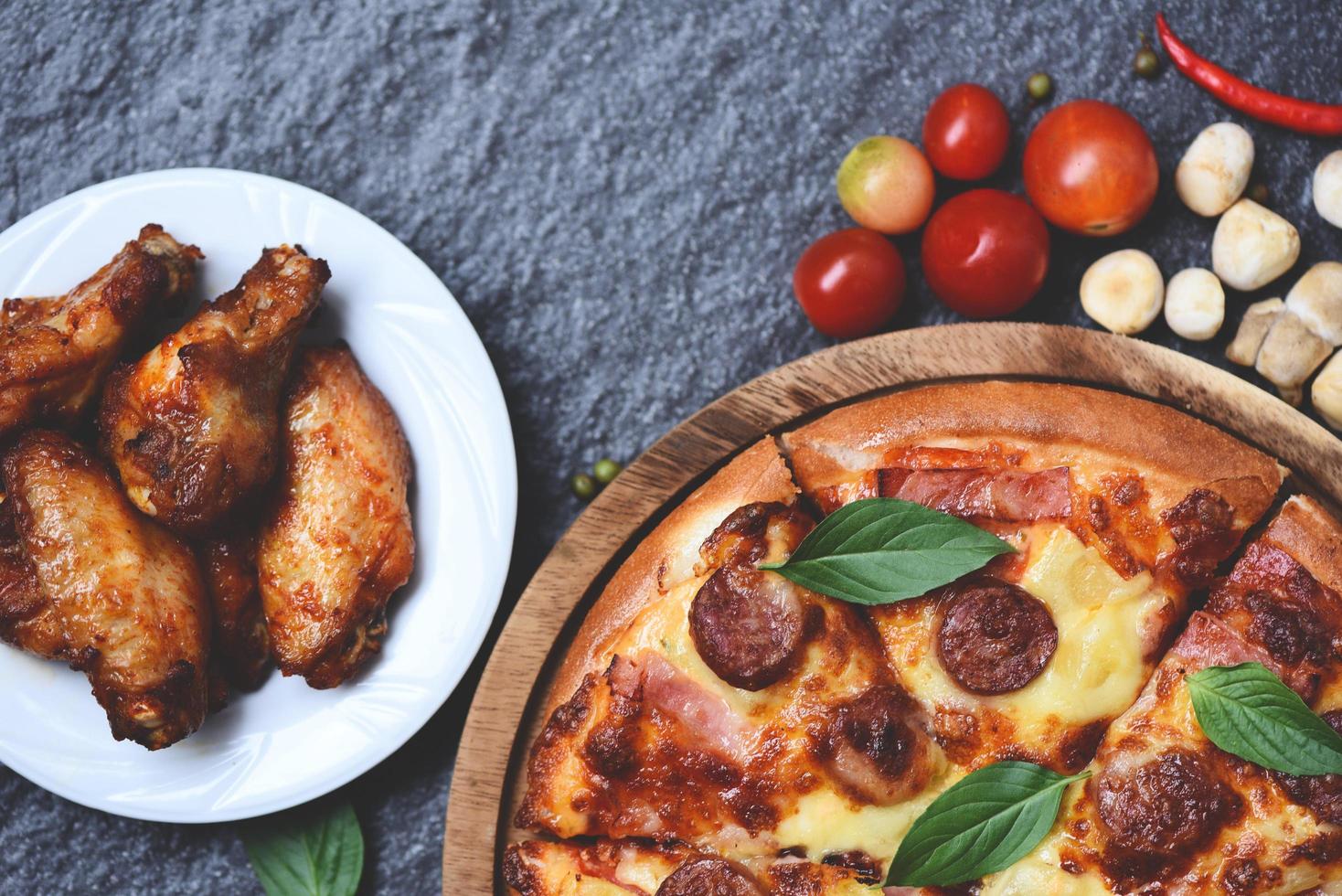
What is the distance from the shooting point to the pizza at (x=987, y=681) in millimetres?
2984

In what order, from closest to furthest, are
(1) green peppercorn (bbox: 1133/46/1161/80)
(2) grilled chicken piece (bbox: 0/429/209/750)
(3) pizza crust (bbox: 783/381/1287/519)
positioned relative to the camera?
(3) pizza crust (bbox: 783/381/1287/519) < (2) grilled chicken piece (bbox: 0/429/209/750) < (1) green peppercorn (bbox: 1133/46/1161/80)

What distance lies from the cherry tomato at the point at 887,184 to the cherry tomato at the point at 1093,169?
0.38 meters

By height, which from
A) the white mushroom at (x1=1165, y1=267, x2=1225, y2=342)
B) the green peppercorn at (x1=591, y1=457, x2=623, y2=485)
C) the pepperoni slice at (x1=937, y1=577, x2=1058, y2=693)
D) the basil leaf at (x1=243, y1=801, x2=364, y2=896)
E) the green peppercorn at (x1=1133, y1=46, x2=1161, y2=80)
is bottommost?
the basil leaf at (x1=243, y1=801, x2=364, y2=896)

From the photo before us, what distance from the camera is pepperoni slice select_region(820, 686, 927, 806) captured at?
9.82 ft

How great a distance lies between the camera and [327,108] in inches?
161

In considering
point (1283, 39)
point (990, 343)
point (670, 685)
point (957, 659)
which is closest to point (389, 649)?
point (670, 685)

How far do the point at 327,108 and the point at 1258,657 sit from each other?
3456 millimetres

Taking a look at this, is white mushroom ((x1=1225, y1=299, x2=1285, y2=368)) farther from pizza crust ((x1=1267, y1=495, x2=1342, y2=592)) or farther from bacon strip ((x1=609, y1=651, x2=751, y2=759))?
bacon strip ((x1=609, y1=651, x2=751, y2=759))

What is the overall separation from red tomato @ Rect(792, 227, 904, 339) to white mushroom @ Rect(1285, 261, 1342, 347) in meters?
1.28

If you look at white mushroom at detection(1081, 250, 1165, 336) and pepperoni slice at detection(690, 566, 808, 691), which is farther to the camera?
white mushroom at detection(1081, 250, 1165, 336)

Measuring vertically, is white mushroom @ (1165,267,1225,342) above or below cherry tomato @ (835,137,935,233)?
below

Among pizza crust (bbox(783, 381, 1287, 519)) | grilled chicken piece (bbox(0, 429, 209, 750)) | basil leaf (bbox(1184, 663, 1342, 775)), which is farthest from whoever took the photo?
grilled chicken piece (bbox(0, 429, 209, 750))

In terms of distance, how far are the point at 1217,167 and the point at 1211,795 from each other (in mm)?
2021

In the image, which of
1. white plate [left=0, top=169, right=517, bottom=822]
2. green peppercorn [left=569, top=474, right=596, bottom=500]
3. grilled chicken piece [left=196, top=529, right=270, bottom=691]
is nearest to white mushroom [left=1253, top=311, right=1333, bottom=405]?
green peppercorn [left=569, top=474, right=596, bottom=500]
